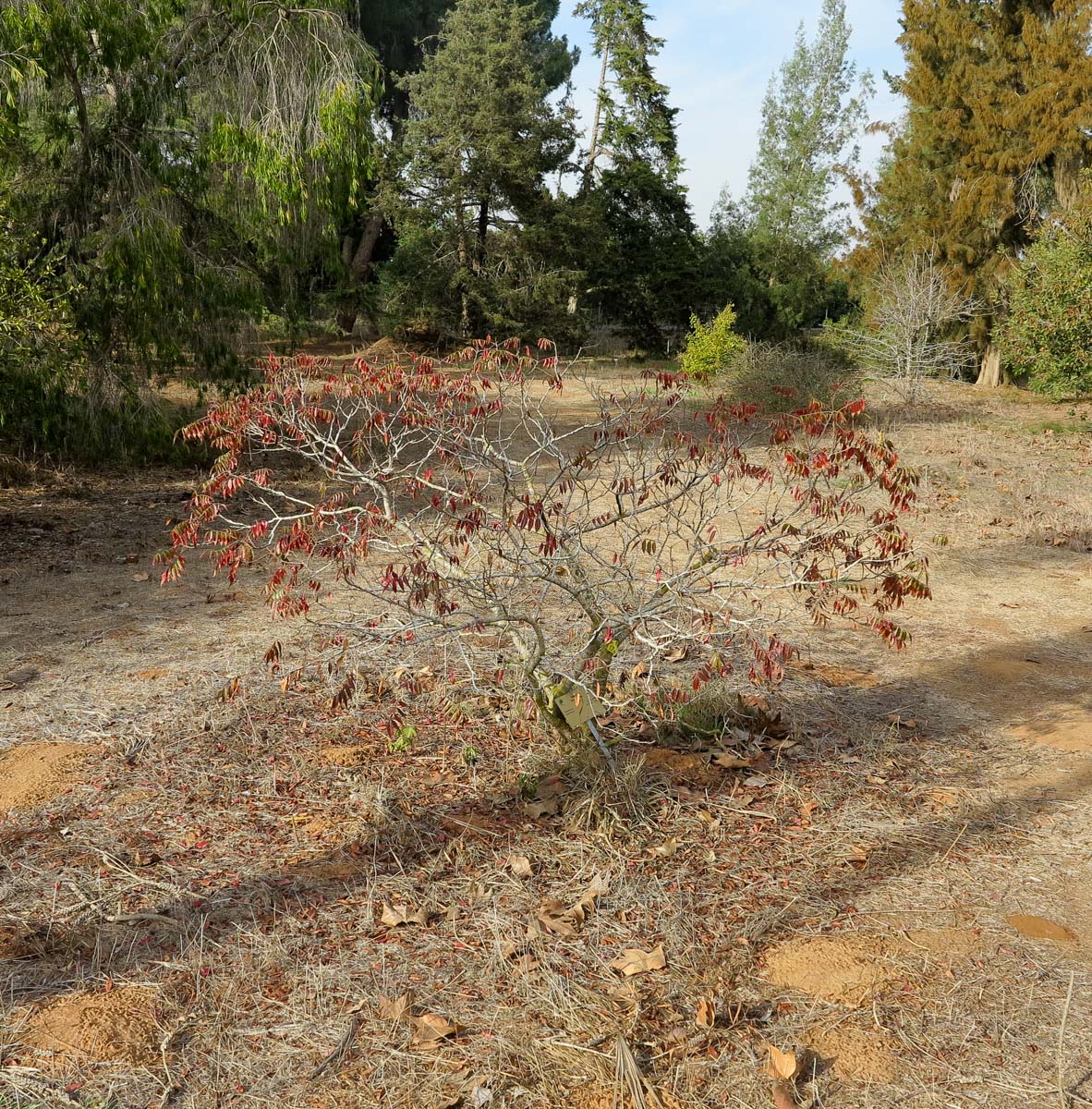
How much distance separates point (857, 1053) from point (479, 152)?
66.7 ft

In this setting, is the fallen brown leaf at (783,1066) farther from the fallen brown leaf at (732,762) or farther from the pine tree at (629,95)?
the pine tree at (629,95)

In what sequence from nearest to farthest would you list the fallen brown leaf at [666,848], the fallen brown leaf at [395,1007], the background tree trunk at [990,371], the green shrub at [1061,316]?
1. the fallen brown leaf at [395,1007]
2. the fallen brown leaf at [666,848]
3. the green shrub at [1061,316]
4. the background tree trunk at [990,371]

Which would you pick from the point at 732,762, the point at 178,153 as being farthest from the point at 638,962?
the point at 178,153

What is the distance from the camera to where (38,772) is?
13.1 ft

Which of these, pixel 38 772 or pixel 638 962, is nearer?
A: pixel 638 962

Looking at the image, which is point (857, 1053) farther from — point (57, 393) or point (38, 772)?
point (57, 393)

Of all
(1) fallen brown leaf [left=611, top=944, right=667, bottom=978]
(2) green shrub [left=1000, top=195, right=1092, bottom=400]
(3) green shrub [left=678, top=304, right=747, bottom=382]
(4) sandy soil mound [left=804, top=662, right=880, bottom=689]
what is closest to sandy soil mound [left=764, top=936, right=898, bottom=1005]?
(1) fallen brown leaf [left=611, top=944, right=667, bottom=978]

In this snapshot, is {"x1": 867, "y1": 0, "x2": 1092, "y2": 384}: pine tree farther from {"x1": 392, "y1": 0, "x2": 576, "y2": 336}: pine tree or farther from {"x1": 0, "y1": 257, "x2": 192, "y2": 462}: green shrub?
{"x1": 0, "y1": 257, "x2": 192, "y2": 462}: green shrub

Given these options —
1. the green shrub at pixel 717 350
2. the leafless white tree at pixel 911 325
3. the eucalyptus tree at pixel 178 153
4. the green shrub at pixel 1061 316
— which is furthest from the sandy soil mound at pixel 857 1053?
the leafless white tree at pixel 911 325

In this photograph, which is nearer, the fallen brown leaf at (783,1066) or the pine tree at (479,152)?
the fallen brown leaf at (783,1066)

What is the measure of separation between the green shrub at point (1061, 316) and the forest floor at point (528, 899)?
39.0ft

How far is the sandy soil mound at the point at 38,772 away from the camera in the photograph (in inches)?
149

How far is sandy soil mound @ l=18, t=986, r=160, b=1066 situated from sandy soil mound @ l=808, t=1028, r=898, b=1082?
5.72ft

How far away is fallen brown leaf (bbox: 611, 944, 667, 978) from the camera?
114 inches
